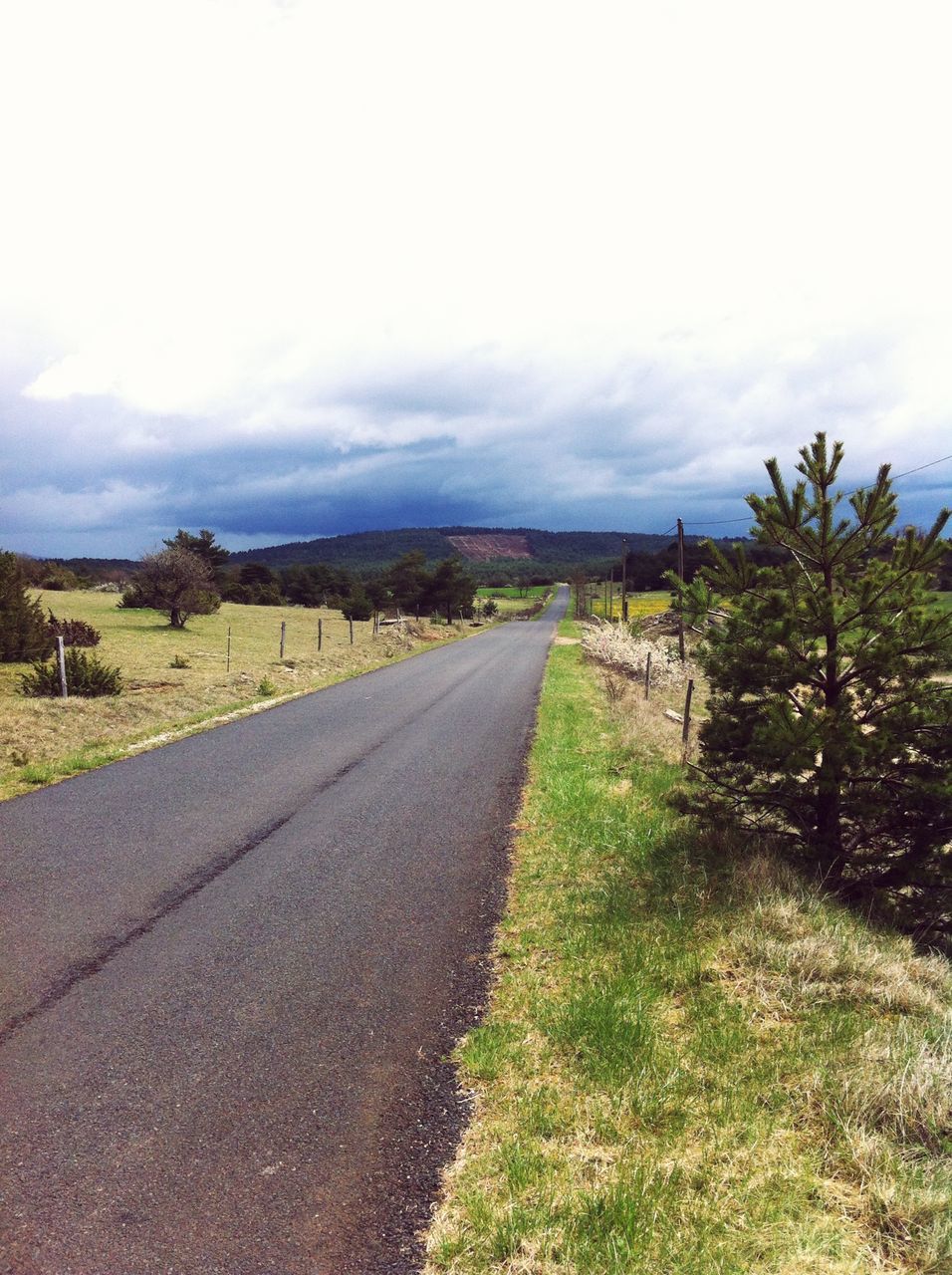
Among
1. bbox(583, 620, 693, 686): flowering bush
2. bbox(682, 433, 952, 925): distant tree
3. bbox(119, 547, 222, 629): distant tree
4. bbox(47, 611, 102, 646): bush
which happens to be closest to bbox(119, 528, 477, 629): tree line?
bbox(119, 547, 222, 629): distant tree

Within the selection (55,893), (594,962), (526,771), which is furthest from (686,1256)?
(526,771)

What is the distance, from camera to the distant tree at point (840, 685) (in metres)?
6.04

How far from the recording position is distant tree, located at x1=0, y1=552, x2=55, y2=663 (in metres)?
20.9

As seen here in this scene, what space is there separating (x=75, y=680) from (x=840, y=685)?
16.2 m

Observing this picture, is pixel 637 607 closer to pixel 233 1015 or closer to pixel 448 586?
pixel 448 586

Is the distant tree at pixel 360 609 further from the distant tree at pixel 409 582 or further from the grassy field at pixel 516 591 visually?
the grassy field at pixel 516 591

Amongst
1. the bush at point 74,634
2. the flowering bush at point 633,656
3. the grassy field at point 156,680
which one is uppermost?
the bush at point 74,634

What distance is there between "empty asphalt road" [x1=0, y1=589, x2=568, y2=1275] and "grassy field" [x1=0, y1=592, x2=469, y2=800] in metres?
2.63

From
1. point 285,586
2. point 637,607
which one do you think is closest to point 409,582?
point 637,607

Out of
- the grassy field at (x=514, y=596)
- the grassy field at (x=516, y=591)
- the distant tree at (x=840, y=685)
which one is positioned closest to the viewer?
the distant tree at (x=840, y=685)

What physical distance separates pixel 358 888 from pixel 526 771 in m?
4.78

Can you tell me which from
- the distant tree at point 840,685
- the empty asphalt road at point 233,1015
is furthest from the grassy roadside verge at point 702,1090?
the distant tree at point 840,685

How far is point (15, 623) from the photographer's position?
21234 millimetres

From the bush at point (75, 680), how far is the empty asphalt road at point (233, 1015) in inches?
314
